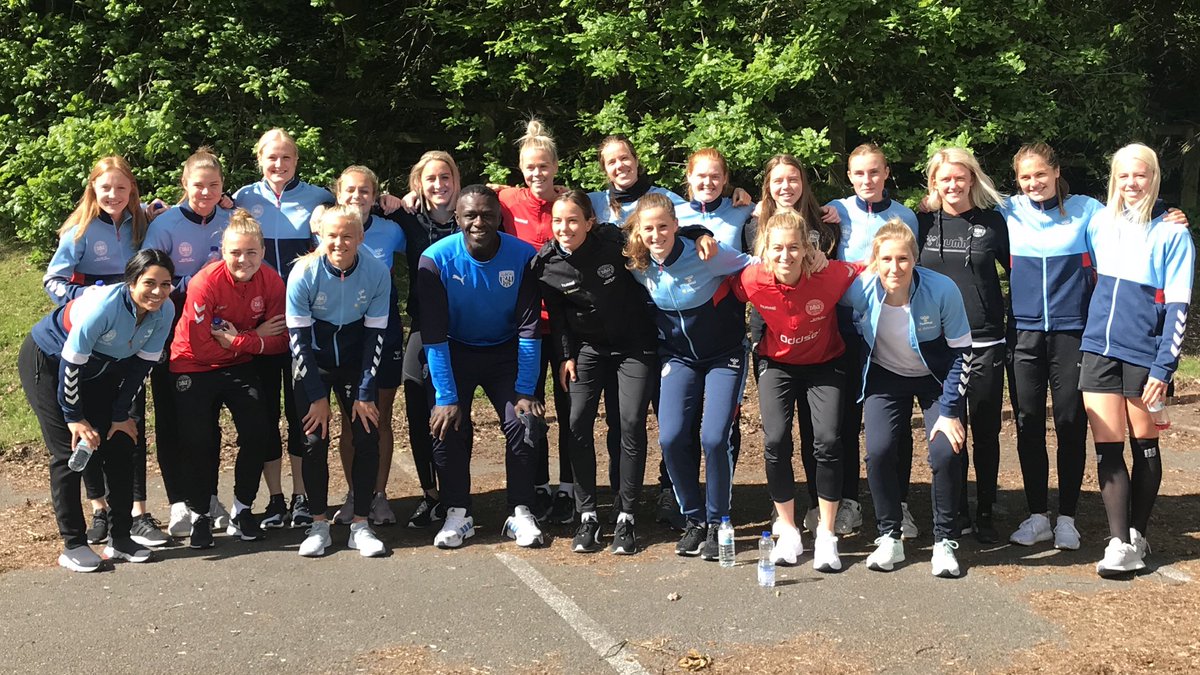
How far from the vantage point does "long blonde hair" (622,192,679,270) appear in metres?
6.09

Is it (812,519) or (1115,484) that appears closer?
(1115,484)

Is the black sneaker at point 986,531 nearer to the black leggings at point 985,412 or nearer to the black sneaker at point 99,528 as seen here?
the black leggings at point 985,412

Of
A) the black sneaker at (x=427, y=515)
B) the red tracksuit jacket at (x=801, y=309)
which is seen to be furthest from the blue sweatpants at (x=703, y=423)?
the black sneaker at (x=427, y=515)

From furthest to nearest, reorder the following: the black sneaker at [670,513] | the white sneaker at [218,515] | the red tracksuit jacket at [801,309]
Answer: the white sneaker at [218,515], the black sneaker at [670,513], the red tracksuit jacket at [801,309]

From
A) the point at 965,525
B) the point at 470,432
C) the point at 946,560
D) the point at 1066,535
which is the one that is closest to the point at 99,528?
the point at 470,432

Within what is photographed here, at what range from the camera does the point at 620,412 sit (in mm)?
6434

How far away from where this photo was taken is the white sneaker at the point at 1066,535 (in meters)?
6.22

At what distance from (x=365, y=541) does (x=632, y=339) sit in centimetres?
180

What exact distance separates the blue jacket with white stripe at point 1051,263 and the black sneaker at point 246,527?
4.36 meters

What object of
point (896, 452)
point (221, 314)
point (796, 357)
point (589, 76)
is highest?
point (589, 76)

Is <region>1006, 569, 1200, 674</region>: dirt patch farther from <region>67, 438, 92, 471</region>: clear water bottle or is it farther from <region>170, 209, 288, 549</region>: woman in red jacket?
<region>67, 438, 92, 471</region>: clear water bottle

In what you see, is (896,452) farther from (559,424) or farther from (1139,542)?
(559,424)

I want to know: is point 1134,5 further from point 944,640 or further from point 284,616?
point 284,616

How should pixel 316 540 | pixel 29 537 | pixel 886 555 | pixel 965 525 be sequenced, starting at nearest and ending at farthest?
pixel 886 555
pixel 316 540
pixel 965 525
pixel 29 537
